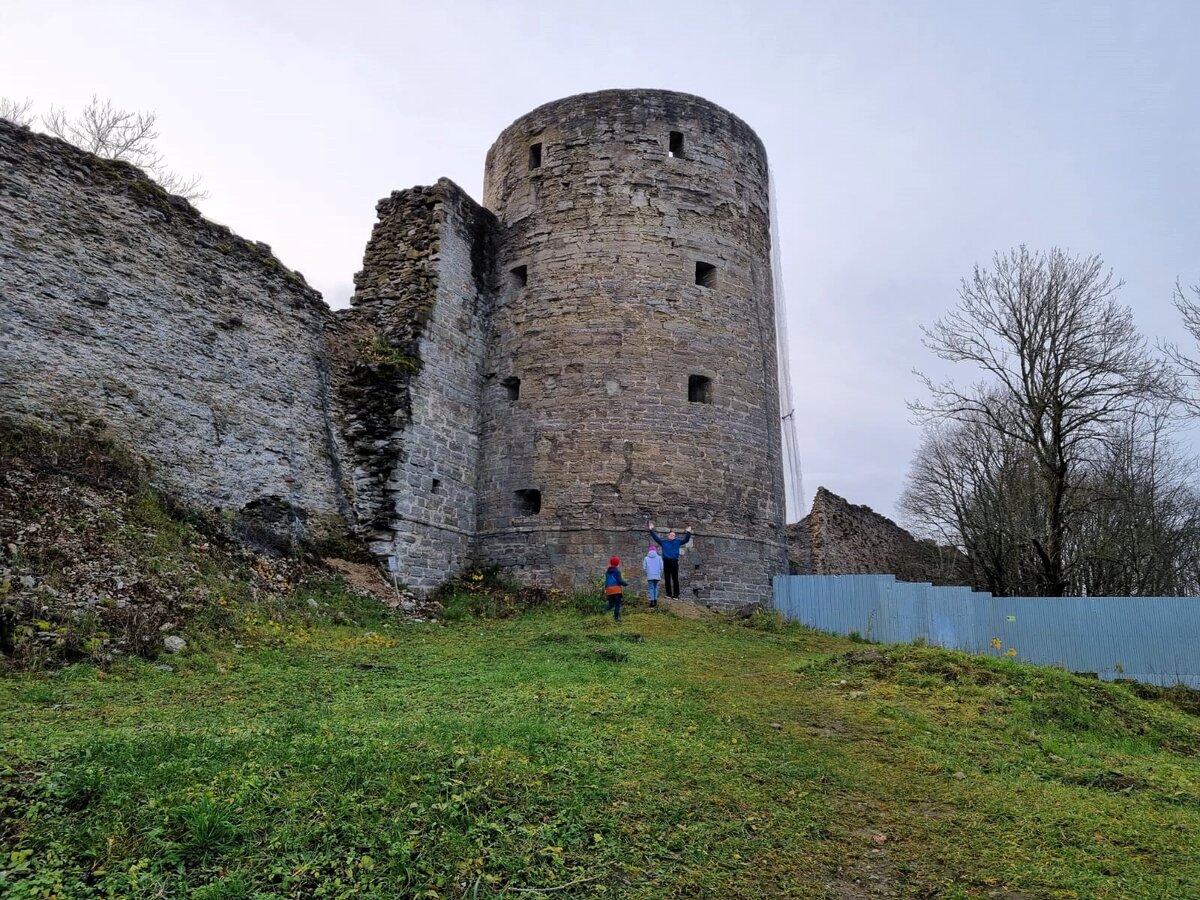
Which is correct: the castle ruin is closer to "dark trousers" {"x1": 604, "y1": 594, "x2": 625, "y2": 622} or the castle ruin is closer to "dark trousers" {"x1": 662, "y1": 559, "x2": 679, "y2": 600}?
"dark trousers" {"x1": 662, "y1": 559, "x2": 679, "y2": 600}

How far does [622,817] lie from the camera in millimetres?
4035

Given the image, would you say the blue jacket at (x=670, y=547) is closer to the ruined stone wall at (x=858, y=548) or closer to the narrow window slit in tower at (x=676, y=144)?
the narrow window slit in tower at (x=676, y=144)

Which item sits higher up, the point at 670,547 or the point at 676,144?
the point at 676,144

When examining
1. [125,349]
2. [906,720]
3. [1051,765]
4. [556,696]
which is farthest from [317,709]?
[125,349]

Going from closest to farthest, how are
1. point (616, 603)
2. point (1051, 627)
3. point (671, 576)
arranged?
point (616, 603), point (1051, 627), point (671, 576)

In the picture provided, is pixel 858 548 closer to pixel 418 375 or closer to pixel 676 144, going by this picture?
pixel 676 144

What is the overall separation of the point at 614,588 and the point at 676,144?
8.71 m

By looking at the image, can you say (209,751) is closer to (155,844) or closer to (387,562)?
(155,844)

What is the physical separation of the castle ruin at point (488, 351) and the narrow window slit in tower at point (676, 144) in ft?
0.14

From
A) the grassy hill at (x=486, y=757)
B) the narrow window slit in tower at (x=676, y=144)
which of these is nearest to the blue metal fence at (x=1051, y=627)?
the grassy hill at (x=486, y=757)

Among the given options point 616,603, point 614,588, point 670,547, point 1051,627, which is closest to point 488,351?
point 670,547

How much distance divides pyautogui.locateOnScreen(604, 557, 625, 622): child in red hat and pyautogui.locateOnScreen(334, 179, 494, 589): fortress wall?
2916mm

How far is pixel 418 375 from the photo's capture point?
1287 centimetres

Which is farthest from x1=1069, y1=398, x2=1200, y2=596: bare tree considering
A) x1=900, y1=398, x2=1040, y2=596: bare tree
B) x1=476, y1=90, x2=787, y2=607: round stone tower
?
x1=476, y1=90, x2=787, y2=607: round stone tower
